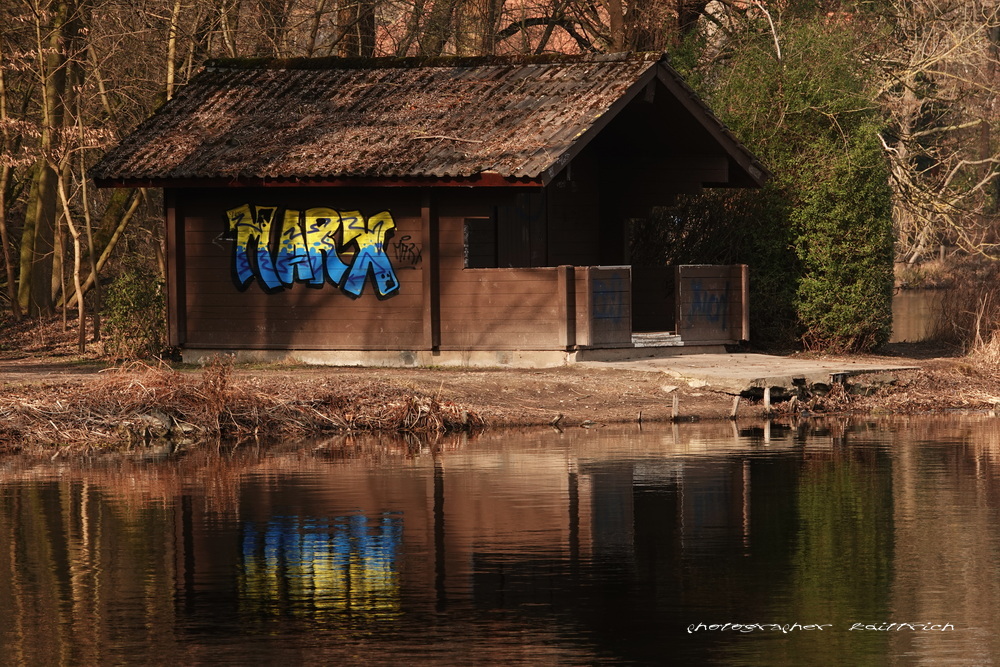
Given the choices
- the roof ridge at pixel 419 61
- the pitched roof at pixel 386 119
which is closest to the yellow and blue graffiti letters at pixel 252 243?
the pitched roof at pixel 386 119

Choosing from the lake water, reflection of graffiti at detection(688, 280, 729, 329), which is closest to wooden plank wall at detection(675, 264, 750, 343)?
reflection of graffiti at detection(688, 280, 729, 329)

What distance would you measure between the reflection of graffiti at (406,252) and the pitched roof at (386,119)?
4.75ft

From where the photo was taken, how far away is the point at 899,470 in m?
16.5

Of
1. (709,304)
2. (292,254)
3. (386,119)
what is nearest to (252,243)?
(292,254)

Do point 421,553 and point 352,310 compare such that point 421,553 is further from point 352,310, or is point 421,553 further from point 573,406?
point 352,310

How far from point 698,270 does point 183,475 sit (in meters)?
11.8

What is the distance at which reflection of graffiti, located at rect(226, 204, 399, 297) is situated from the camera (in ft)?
84.6

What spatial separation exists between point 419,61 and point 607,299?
5.66 meters

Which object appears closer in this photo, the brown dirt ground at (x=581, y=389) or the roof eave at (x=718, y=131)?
the brown dirt ground at (x=581, y=389)

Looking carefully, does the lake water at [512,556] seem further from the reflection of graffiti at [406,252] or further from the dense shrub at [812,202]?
the dense shrub at [812,202]

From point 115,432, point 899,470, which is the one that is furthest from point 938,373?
point 115,432

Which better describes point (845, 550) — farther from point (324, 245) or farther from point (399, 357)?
point (324, 245)

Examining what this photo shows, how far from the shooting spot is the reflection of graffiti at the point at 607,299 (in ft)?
81.4

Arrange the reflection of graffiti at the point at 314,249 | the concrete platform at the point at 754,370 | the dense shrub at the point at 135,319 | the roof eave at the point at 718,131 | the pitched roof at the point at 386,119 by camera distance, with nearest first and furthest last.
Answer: the concrete platform at the point at 754,370 < the pitched roof at the point at 386,119 < the roof eave at the point at 718,131 < the reflection of graffiti at the point at 314,249 < the dense shrub at the point at 135,319
